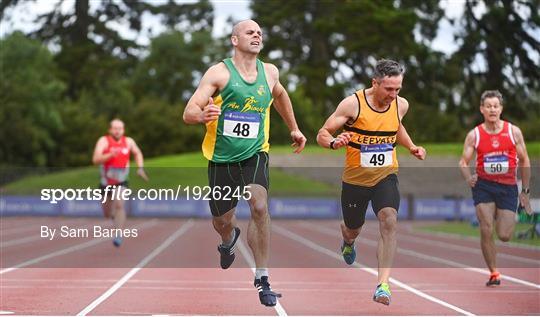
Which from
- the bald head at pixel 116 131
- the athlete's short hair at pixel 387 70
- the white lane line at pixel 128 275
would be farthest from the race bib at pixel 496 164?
the bald head at pixel 116 131

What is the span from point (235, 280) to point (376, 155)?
6.03 m

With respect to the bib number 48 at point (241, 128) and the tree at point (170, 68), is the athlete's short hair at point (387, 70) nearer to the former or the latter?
the bib number 48 at point (241, 128)

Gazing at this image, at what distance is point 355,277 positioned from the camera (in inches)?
515

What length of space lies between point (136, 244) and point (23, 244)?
2.28m

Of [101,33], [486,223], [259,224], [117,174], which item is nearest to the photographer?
[259,224]

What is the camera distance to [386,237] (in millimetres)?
6898

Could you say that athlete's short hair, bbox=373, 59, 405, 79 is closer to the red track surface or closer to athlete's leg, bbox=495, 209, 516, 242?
the red track surface

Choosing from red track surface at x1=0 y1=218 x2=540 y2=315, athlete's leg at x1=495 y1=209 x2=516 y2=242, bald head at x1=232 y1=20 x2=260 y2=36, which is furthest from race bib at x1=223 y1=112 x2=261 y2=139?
athlete's leg at x1=495 y1=209 x2=516 y2=242

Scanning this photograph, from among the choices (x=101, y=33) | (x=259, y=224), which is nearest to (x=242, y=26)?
(x=259, y=224)

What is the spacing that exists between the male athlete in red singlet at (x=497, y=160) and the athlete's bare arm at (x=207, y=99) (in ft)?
11.1

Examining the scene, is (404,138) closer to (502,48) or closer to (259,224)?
(259,224)

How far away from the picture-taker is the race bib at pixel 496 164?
9.03m

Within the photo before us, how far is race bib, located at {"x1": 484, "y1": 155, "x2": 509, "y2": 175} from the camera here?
903 cm

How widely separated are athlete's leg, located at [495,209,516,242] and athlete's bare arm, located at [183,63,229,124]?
4.10 meters
